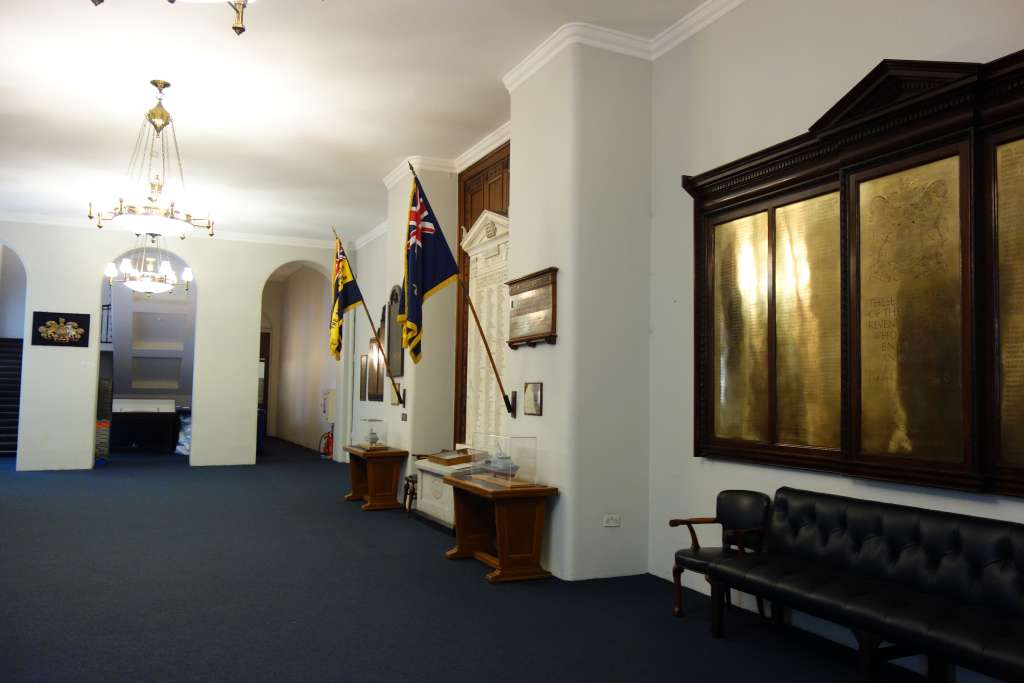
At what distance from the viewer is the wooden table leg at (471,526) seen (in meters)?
6.27

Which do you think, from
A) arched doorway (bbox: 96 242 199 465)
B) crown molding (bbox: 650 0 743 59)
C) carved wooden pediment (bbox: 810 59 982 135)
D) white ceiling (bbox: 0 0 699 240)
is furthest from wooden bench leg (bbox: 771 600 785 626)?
arched doorway (bbox: 96 242 199 465)

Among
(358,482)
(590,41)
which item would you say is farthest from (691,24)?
(358,482)

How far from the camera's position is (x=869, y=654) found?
10.8 feet

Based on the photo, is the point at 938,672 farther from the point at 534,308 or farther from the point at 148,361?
the point at 148,361

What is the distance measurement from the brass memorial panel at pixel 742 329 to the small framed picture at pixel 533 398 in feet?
4.70

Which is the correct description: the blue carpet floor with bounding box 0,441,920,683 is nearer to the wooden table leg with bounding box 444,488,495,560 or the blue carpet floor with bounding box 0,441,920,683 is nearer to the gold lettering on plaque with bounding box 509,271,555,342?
the wooden table leg with bounding box 444,488,495,560

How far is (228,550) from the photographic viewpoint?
660 centimetres

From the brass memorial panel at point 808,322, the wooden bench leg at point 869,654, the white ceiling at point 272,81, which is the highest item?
the white ceiling at point 272,81

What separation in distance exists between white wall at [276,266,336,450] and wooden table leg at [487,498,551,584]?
34.7ft

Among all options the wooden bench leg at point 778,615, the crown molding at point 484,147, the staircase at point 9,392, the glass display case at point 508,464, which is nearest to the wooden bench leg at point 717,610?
the wooden bench leg at point 778,615

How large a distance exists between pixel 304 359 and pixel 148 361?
181 inches

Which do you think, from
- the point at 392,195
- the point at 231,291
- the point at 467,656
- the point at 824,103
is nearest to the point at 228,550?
the point at 467,656

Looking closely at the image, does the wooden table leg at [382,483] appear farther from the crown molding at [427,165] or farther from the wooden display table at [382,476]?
the crown molding at [427,165]

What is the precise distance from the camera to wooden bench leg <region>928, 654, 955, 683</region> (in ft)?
11.2
